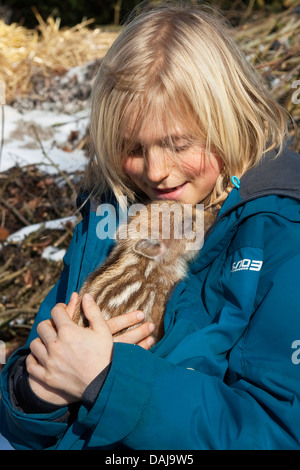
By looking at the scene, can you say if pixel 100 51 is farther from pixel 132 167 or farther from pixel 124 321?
pixel 124 321

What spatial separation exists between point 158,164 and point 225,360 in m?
0.87

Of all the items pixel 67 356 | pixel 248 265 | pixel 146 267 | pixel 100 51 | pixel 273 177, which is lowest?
pixel 100 51

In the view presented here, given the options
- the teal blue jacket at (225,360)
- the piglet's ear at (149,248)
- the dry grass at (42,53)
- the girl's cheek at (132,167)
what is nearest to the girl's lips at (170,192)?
the girl's cheek at (132,167)

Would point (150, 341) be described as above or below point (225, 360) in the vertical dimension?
below

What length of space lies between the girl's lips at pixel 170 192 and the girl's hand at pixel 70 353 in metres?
0.65

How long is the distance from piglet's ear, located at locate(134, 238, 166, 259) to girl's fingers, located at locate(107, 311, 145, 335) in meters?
0.42

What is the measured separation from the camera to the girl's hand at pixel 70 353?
1.88 meters

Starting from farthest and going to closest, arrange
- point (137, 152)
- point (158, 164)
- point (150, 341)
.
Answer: point (137, 152), point (158, 164), point (150, 341)

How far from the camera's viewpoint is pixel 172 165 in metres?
2.36

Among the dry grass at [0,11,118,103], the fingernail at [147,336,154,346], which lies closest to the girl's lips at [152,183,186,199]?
the fingernail at [147,336,154,346]

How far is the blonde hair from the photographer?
2262 millimetres

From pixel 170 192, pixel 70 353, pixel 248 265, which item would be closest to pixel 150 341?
pixel 70 353

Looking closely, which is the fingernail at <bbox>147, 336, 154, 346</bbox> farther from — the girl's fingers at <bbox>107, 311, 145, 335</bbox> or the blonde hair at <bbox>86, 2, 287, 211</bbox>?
the blonde hair at <bbox>86, 2, 287, 211</bbox>
